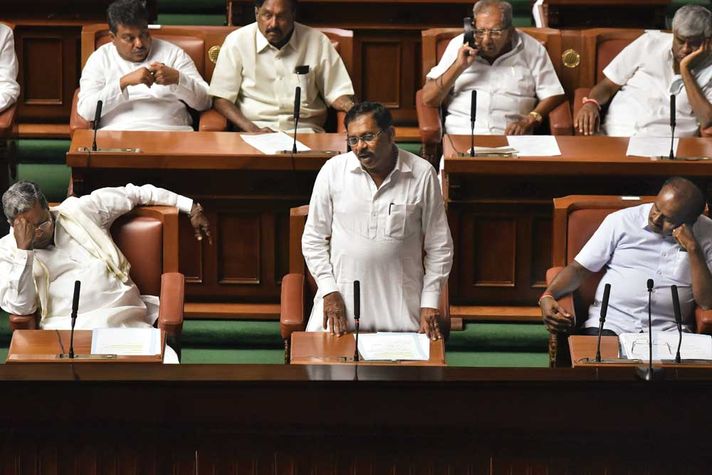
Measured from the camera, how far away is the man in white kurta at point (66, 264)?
12.9 ft

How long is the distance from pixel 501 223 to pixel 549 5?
153cm

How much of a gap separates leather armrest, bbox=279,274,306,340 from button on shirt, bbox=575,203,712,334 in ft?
2.67

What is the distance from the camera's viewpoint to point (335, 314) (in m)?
3.87

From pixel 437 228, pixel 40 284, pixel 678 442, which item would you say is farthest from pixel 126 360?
pixel 678 442

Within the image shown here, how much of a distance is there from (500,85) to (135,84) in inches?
51.6

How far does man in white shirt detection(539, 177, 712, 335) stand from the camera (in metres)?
4.05

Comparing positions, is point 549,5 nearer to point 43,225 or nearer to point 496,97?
point 496,97

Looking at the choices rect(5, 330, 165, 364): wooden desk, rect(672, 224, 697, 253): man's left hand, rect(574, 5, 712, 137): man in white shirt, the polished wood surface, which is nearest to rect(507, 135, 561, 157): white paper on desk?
rect(574, 5, 712, 137): man in white shirt

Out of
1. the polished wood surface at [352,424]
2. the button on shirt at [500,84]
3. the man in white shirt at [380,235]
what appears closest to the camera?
the polished wood surface at [352,424]

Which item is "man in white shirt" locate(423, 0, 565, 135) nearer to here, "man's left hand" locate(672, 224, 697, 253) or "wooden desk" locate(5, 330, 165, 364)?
"man's left hand" locate(672, 224, 697, 253)

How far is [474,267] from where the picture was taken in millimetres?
4699

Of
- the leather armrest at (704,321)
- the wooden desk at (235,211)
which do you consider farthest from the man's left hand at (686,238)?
the wooden desk at (235,211)

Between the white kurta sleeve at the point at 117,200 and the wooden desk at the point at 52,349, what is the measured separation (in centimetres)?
55

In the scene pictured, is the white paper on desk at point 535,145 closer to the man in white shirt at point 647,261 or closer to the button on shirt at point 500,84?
the button on shirt at point 500,84
